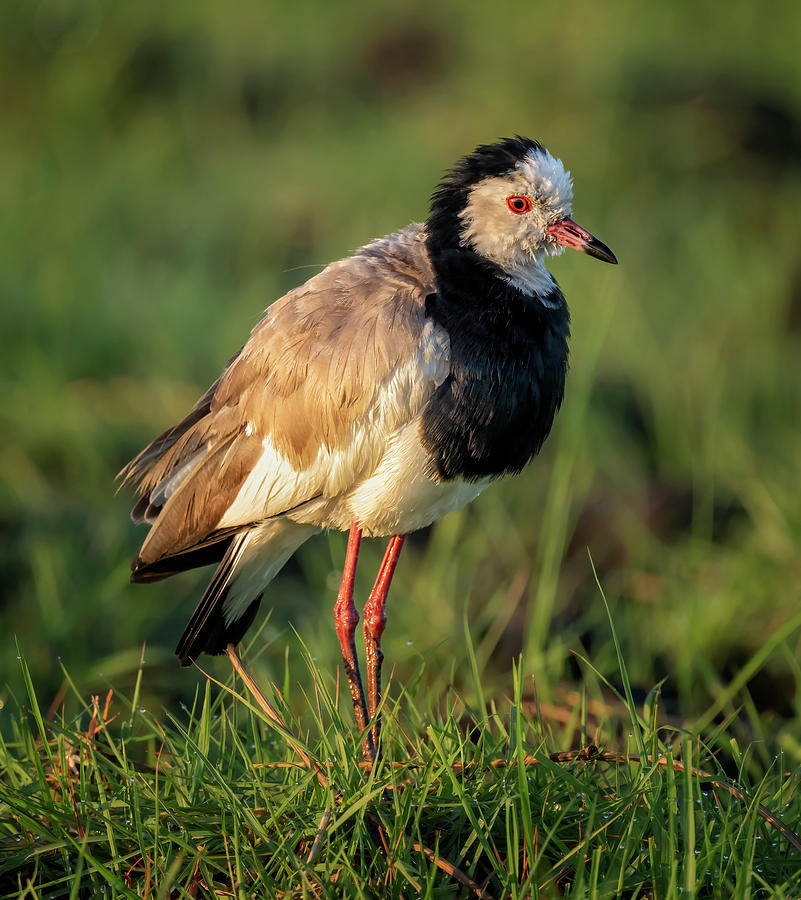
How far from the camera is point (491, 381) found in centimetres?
305

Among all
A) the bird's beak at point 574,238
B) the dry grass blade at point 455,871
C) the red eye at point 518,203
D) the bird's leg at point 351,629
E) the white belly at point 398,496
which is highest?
the red eye at point 518,203

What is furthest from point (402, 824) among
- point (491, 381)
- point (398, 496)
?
point (491, 381)

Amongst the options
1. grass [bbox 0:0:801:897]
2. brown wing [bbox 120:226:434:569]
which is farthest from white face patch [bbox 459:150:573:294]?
grass [bbox 0:0:801:897]

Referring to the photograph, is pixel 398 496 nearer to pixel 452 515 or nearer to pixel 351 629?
pixel 351 629

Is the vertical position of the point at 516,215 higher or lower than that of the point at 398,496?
higher

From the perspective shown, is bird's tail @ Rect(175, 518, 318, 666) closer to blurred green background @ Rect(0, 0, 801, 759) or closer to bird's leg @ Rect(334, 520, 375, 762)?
bird's leg @ Rect(334, 520, 375, 762)

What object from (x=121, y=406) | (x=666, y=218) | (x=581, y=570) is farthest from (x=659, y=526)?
(x=666, y=218)

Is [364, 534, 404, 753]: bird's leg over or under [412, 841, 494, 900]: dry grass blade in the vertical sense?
over

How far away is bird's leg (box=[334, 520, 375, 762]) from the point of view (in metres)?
3.11

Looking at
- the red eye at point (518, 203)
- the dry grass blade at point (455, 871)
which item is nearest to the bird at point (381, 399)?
the red eye at point (518, 203)

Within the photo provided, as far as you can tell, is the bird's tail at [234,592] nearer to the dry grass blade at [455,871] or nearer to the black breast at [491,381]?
the black breast at [491,381]

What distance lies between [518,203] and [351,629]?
4.23 feet

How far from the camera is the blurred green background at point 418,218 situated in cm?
457

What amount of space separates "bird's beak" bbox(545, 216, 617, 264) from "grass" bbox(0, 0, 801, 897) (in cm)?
65
